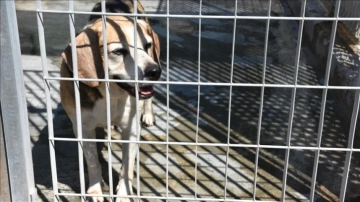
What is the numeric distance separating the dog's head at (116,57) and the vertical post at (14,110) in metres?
0.57

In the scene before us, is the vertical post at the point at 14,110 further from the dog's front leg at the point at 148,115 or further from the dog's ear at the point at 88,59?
the dog's front leg at the point at 148,115

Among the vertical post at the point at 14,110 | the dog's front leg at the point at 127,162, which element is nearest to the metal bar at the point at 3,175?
the vertical post at the point at 14,110

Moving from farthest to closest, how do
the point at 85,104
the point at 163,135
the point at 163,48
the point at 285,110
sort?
the point at 163,48, the point at 285,110, the point at 163,135, the point at 85,104

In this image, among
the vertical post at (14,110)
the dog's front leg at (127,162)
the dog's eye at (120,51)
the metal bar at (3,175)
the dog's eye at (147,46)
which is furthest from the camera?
the dog's front leg at (127,162)

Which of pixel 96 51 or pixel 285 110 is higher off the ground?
pixel 96 51

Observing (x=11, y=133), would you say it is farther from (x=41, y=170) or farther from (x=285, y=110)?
(x=285, y=110)

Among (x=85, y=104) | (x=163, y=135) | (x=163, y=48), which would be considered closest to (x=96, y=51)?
(x=85, y=104)

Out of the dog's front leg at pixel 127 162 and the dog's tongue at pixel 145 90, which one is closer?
the dog's tongue at pixel 145 90

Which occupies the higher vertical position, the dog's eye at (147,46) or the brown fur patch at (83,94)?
the dog's eye at (147,46)

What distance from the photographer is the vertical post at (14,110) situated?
92.0 inches

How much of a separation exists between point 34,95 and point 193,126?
5.79 ft

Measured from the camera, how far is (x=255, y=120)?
4727 millimetres

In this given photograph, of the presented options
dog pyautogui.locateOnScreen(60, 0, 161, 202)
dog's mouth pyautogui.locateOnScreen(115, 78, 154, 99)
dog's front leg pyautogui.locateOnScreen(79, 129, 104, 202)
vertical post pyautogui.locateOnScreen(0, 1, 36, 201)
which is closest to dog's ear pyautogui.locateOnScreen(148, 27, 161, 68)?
dog pyautogui.locateOnScreen(60, 0, 161, 202)

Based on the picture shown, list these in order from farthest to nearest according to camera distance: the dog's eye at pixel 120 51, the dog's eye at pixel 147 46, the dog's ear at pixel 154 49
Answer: the dog's ear at pixel 154 49
the dog's eye at pixel 147 46
the dog's eye at pixel 120 51
